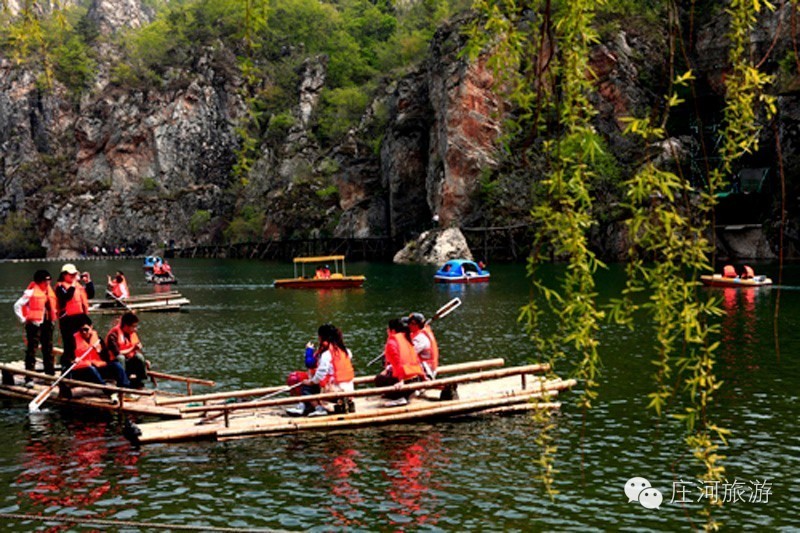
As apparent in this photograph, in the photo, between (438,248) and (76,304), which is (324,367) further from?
(438,248)

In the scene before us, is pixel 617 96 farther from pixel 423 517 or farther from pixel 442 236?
pixel 423 517

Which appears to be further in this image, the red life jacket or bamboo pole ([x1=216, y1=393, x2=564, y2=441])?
the red life jacket

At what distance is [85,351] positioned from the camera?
2145 cm

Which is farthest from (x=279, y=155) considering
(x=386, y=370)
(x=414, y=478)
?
(x=414, y=478)

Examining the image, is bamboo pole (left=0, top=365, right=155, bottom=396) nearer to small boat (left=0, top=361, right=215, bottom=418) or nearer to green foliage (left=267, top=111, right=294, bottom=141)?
small boat (left=0, top=361, right=215, bottom=418)

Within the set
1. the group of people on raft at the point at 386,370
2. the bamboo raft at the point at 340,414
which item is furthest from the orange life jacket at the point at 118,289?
the group of people on raft at the point at 386,370

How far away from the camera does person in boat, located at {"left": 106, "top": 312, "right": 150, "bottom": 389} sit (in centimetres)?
2150

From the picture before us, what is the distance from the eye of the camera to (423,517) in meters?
13.8

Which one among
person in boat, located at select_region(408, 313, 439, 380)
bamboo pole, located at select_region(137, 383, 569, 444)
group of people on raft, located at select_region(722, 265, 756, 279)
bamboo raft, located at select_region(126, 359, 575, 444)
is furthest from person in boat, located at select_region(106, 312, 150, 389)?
group of people on raft, located at select_region(722, 265, 756, 279)

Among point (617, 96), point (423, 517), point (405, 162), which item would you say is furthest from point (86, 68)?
point (423, 517)

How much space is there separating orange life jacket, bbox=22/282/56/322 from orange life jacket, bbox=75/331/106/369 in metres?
1.61

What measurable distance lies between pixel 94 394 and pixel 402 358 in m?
7.98

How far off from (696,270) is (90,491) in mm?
13122

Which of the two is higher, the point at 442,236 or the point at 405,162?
the point at 405,162
